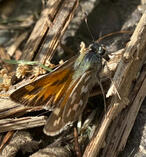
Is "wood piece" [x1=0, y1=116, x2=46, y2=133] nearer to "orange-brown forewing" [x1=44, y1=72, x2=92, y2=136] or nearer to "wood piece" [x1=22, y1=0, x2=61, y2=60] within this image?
"orange-brown forewing" [x1=44, y1=72, x2=92, y2=136]

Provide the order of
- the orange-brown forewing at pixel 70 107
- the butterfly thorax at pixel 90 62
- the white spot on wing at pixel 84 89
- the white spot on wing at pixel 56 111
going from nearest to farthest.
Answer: the orange-brown forewing at pixel 70 107, the white spot on wing at pixel 56 111, the white spot on wing at pixel 84 89, the butterfly thorax at pixel 90 62

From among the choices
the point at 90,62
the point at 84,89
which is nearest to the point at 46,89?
the point at 84,89

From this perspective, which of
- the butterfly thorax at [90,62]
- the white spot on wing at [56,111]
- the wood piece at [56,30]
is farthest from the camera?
the wood piece at [56,30]

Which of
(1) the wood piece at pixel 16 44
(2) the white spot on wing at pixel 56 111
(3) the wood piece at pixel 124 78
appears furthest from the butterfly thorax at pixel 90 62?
(1) the wood piece at pixel 16 44

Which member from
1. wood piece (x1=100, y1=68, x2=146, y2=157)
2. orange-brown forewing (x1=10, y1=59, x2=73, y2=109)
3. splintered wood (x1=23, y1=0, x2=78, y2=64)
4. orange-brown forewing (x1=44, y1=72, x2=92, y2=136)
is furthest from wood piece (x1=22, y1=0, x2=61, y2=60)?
wood piece (x1=100, y1=68, x2=146, y2=157)

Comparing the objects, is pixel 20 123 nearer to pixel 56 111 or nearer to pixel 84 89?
pixel 56 111

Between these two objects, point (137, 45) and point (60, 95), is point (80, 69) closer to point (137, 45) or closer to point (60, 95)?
point (60, 95)

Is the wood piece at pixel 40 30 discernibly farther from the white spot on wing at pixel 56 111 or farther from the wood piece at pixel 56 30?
the white spot on wing at pixel 56 111
